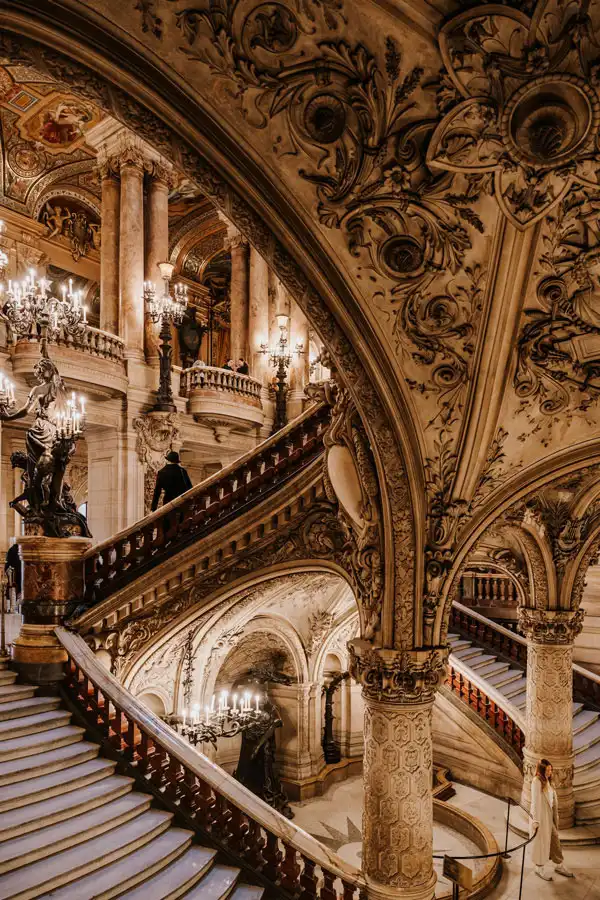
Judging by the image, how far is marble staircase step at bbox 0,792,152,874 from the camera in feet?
14.1

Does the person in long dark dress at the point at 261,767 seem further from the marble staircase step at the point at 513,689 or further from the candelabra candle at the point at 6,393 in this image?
the candelabra candle at the point at 6,393

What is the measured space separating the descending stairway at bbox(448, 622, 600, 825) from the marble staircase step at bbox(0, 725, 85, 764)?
5362 mm

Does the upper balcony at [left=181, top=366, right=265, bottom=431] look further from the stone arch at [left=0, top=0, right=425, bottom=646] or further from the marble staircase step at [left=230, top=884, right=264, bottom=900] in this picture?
the marble staircase step at [left=230, top=884, right=264, bottom=900]

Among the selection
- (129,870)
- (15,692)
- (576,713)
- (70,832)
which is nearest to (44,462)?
(15,692)

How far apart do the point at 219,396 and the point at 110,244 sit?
3.84 m

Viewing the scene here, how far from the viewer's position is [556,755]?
342 inches

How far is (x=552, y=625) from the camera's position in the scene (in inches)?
349

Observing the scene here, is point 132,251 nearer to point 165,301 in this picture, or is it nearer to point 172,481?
point 165,301

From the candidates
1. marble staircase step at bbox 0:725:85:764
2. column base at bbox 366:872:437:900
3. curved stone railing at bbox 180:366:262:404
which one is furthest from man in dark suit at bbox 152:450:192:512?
column base at bbox 366:872:437:900

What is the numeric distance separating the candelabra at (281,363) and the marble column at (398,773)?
8.69 meters

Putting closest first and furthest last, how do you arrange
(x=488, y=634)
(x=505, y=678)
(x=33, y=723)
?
1. (x=33, y=723)
2. (x=505, y=678)
3. (x=488, y=634)

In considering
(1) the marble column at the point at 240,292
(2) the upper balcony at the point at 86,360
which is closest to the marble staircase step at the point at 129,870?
(2) the upper balcony at the point at 86,360

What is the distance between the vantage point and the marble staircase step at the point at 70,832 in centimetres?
429

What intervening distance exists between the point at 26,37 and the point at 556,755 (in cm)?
1021
